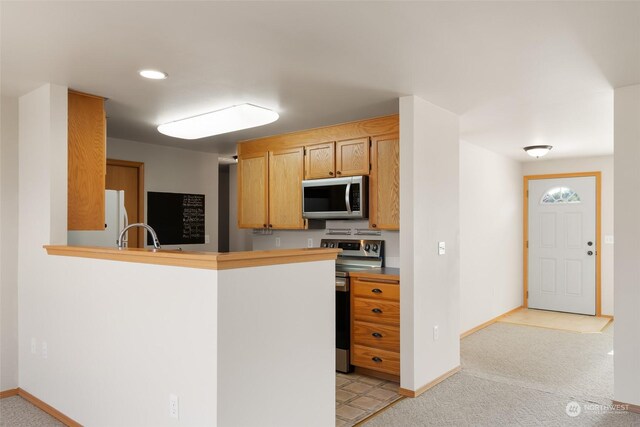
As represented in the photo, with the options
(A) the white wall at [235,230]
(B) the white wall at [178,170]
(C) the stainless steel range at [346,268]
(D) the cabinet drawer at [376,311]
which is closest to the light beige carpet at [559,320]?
(C) the stainless steel range at [346,268]

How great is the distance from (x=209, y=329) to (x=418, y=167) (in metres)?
2.22

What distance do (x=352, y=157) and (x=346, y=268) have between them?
1109 mm

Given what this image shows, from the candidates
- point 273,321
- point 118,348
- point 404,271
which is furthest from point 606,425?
point 118,348

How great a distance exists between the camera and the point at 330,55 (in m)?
2.74

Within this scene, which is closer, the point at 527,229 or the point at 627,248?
the point at 627,248

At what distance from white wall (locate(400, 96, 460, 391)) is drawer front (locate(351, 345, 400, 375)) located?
20cm

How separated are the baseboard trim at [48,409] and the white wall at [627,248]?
3788 millimetres

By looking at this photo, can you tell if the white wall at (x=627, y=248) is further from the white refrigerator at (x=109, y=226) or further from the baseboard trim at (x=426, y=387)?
the white refrigerator at (x=109, y=226)

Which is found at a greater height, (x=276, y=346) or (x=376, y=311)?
(x=276, y=346)

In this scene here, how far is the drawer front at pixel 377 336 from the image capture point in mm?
3854

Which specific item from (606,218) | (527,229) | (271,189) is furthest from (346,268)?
(606,218)

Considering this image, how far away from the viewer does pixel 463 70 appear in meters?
3.02

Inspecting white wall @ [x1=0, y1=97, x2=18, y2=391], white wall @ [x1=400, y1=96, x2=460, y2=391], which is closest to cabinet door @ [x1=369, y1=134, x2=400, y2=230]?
white wall @ [x1=400, y1=96, x2=460, y2=391]

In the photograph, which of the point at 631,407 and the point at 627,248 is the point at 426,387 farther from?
the point at 627,248
